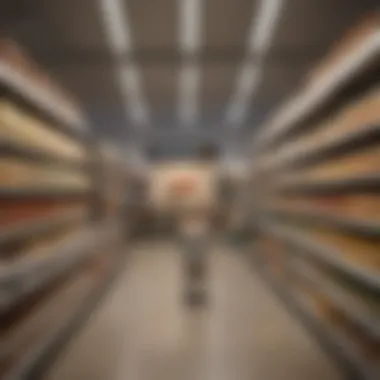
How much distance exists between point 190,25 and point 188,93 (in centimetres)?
433

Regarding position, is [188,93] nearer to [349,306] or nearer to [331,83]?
[331,83]

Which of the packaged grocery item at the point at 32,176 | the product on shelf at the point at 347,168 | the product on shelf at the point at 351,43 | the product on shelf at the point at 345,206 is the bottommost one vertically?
the product on shelf at the point at 345,206

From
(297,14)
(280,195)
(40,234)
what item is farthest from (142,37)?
(40,234)

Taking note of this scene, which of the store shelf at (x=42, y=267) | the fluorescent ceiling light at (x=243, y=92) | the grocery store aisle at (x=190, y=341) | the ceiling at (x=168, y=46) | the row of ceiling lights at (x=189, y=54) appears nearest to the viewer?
the store shelf at (x=42, y=267)

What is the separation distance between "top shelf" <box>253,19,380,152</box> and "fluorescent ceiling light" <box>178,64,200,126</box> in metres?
3.25

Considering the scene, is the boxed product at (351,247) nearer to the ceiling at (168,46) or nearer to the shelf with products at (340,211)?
the shelf with products at (340,211)

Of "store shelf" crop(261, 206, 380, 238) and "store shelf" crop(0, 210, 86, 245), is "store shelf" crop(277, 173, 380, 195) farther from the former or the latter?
"store shelf" crop(0, 210, 86, 245)

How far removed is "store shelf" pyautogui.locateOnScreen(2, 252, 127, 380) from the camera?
3043 mm

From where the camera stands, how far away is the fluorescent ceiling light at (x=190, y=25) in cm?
608

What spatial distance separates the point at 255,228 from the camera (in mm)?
9188

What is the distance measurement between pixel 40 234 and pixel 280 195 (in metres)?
3.19

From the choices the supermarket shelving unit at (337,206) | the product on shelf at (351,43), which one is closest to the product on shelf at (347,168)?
the supermarket shelving unit at (337,206)

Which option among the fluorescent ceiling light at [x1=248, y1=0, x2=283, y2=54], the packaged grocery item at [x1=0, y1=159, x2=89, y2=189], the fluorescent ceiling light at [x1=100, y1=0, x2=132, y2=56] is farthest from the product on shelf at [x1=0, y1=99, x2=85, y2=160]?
the fluorescent ceiling light at [x1=248, y1=0, x2=283, y2=54]

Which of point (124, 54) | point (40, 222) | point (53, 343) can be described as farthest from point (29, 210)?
point (124, 54)
